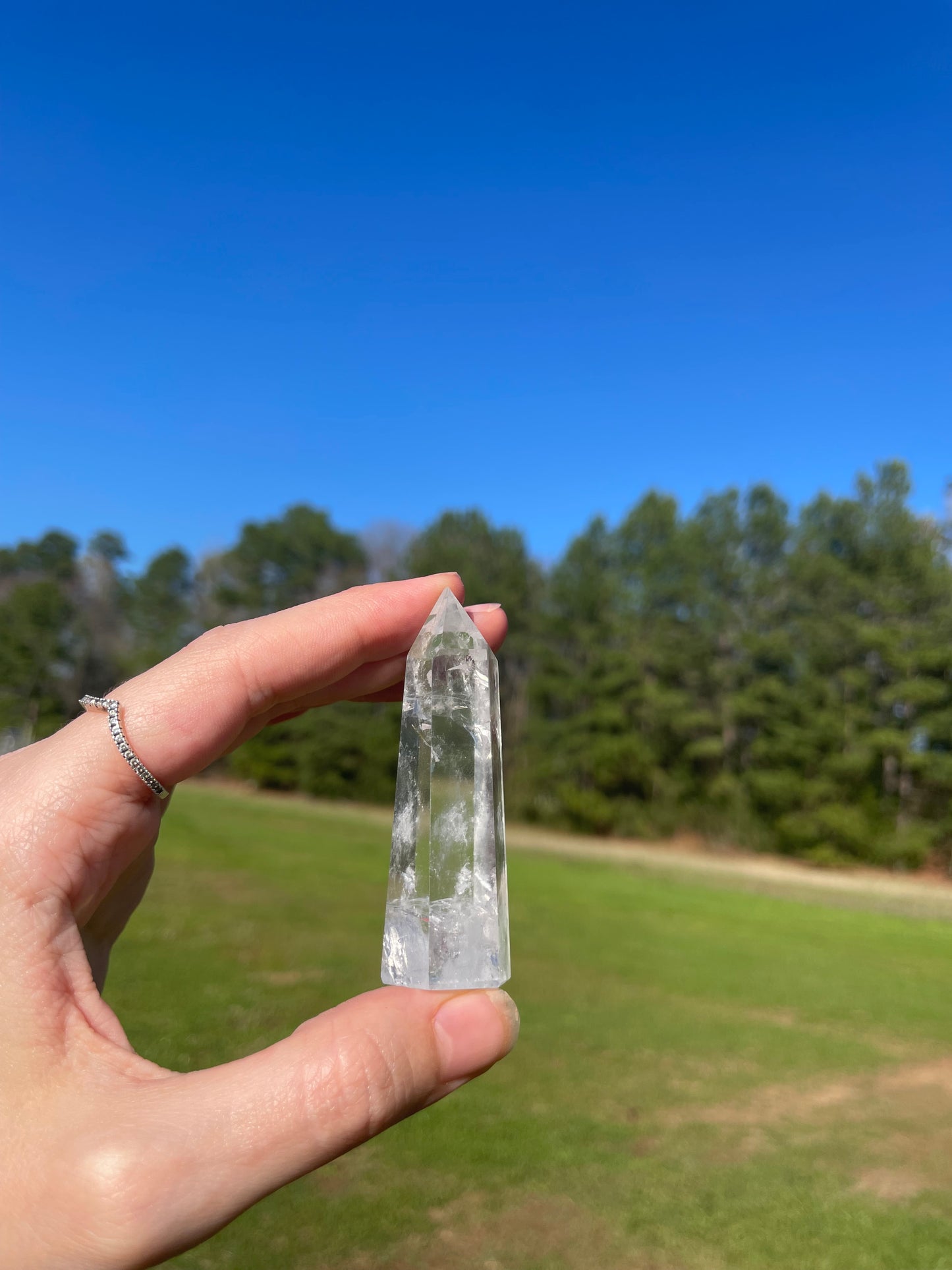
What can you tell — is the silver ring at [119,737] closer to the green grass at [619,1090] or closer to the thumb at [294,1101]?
the thumb at [294,1101]

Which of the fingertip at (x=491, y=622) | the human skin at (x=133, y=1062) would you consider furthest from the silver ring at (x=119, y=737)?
the fingertip at (x=491, y=622)

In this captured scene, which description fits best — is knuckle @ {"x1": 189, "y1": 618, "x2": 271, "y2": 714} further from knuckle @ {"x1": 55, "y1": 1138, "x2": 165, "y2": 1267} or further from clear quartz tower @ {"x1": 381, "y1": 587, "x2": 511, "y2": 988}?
knuckle @ {"x1": 55, "y1": 1138, "x2": 165, "y2": 1267}

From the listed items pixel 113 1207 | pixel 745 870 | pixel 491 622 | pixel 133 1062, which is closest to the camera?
pixel 113 1207

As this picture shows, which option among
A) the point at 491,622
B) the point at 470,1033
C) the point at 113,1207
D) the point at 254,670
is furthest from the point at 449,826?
the point at 113,1207

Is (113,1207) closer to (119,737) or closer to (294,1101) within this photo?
(294,1101)

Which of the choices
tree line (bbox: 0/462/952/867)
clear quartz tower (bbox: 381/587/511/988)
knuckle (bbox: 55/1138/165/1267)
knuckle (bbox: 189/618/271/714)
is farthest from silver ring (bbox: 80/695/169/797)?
tree line (bbox: 0/462/952/867)

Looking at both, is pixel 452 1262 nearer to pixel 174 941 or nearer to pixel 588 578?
pixel 174 941
